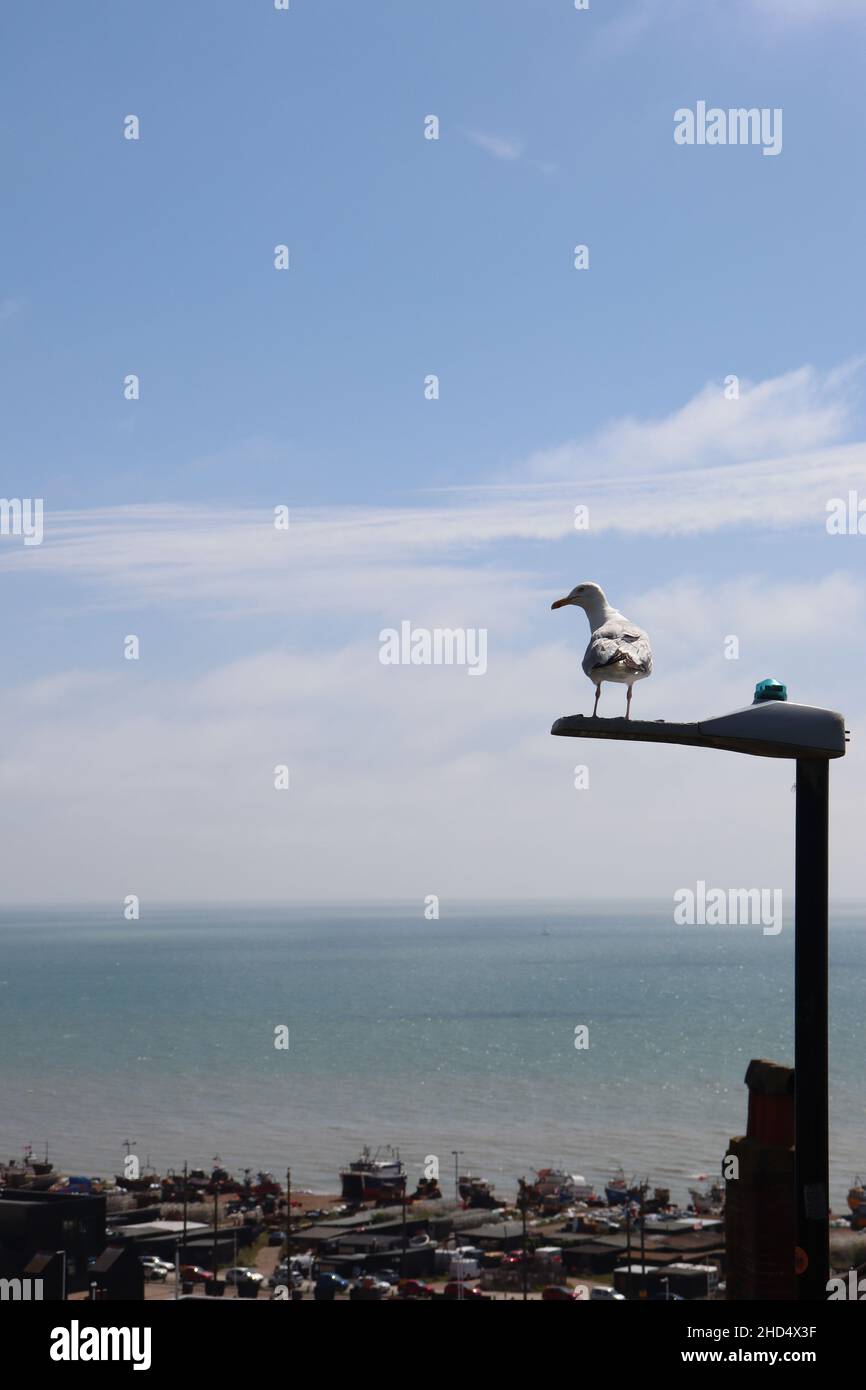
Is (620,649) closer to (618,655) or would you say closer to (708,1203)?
(618,655)

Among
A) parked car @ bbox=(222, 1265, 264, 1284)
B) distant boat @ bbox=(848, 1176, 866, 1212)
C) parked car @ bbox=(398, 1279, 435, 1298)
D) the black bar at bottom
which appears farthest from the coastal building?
distant boat @ bbox=(848, 1176, 866, 1212)

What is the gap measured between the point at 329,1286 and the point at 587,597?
2359 centimetres

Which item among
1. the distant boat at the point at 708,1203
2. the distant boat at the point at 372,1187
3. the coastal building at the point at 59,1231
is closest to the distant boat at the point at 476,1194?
the distant boat at the point at 372,1187

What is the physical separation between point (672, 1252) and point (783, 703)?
30186mm

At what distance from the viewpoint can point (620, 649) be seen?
25.2ft

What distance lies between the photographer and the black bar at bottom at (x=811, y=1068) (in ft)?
17.5

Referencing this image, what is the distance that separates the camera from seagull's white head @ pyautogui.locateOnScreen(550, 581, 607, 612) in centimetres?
849

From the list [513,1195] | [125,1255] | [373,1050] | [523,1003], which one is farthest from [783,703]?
[523,1003]

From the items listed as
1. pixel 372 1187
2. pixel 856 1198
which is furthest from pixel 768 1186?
pixel 372 1187

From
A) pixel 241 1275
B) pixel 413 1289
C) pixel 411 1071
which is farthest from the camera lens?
pixel 411 1071

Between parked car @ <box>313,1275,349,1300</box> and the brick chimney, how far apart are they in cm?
2072

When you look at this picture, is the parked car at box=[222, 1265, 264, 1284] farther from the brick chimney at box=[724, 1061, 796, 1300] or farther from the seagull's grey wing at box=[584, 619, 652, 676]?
the seagull's grey wing at box=[584, 619, 652, 676]

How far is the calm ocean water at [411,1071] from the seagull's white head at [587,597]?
45902mm
